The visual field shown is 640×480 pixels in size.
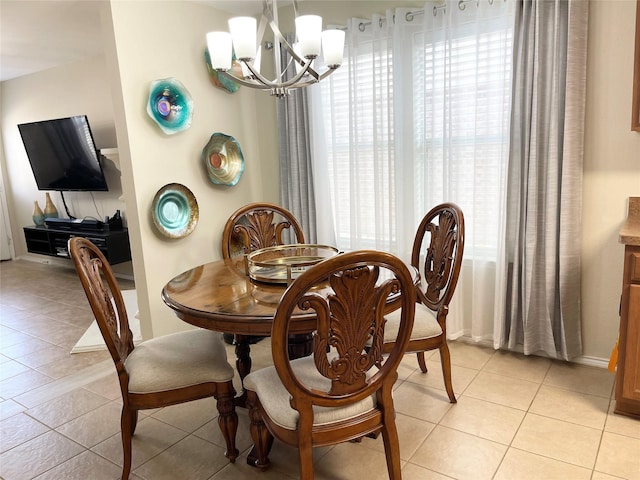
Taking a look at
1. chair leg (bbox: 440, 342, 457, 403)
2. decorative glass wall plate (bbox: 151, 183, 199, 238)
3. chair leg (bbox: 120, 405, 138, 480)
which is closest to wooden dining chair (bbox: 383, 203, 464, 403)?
chair leg (bbox: 440, 342, 457, 403)

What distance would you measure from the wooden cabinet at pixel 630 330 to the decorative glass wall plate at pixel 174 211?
2566 mm

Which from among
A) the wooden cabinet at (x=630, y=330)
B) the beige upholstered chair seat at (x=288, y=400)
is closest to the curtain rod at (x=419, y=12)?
the wooden cabinet at (x=630, y=330)

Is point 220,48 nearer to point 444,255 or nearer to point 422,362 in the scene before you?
point 444,255

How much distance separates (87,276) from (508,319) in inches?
94.8

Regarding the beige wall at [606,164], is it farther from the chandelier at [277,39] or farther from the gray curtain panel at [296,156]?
the gray curtain panel at [296,156]

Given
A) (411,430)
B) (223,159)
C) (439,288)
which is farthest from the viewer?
(223,159)

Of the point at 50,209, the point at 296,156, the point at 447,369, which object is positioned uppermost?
the point at 296,156

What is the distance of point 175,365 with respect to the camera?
186 cm

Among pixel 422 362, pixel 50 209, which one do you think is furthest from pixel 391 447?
pixel 50 209

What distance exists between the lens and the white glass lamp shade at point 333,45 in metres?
1.97

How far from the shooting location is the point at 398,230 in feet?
10.4

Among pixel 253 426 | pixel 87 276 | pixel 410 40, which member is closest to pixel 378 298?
pixel 253 426

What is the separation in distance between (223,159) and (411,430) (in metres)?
2.32

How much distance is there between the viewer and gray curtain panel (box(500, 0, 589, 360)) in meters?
2.46
